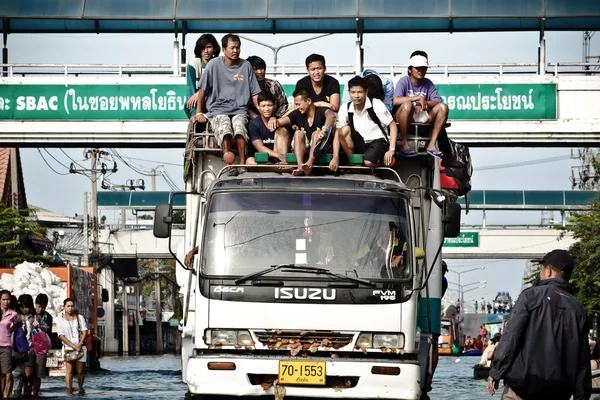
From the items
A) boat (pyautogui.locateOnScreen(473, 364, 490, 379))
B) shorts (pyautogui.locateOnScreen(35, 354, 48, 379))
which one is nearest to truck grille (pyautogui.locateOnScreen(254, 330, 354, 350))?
shorts (pyautogui.locateOnScreen(35, 354, 48, 379))

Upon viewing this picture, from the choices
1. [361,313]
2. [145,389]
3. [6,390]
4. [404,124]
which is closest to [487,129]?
[145,389]

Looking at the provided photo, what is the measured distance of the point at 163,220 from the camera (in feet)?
35.8

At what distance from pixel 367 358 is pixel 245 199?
1.78m

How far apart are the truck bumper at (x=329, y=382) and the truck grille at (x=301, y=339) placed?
16cm

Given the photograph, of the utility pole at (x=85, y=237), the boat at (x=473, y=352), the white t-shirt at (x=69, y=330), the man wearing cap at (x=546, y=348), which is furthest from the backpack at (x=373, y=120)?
the boat at (x=473, y=352)

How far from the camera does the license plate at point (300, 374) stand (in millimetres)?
10086

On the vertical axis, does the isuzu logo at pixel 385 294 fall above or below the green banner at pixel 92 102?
below

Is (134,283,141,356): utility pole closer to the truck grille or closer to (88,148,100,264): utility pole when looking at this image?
(88,148,100,264): utility pole

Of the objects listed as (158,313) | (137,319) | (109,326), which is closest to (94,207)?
(109,326)

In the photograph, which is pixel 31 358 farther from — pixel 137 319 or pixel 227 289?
pixel 137 319

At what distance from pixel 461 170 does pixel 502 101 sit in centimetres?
1445

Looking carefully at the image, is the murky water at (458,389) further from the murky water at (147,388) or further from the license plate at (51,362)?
the license plate at (51,362)

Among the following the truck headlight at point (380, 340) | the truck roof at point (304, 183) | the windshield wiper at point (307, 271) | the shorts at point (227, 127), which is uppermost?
the shorts at point (227, 127)

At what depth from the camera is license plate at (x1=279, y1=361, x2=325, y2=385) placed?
10.1m
